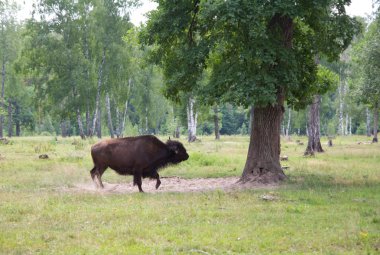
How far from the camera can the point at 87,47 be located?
5019cm

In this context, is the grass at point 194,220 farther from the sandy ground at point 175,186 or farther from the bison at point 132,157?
the bison at point 132,157

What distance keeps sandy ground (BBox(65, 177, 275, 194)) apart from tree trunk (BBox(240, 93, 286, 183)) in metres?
0.90

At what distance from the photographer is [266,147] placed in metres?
17.9

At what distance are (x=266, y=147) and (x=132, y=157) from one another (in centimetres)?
490

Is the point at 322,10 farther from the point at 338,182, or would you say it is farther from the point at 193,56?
the point at 338,182

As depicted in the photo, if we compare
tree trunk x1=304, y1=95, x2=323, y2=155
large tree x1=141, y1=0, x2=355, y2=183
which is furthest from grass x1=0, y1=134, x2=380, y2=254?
tree trunk x1=304, y1=95, x2=323, y2=155

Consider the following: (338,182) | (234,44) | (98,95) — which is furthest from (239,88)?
(98,95)

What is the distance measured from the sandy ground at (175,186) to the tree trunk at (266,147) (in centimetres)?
90

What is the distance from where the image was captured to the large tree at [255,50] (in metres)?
15.3

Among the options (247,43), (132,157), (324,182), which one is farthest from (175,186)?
(247,43)

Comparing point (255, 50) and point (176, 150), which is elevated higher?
point (255, 50)

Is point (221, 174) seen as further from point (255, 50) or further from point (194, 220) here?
point (194, 220)

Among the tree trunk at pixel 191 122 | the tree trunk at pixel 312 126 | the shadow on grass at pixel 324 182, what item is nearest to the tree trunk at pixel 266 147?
the shadow on grass at pixel 324 182

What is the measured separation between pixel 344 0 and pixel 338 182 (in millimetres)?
6606
